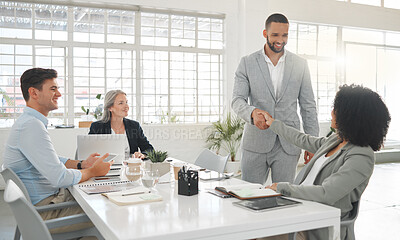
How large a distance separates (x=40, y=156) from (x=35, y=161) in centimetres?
4

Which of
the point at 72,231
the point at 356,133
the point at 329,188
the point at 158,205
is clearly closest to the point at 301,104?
the point at 356,133

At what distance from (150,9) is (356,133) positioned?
18.7 ft

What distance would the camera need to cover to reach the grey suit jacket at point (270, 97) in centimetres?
285

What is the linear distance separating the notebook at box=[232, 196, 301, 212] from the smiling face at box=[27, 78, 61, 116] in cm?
150

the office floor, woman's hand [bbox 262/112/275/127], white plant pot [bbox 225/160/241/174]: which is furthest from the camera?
white plant pot [bbox 225/160/241/174]

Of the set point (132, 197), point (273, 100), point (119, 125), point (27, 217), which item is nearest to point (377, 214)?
point (273, 100)

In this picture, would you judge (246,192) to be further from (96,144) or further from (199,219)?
(96,144)

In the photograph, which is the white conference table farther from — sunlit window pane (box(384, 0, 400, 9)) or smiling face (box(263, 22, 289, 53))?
sunlit window pane (box(384, 0, 400, 9))

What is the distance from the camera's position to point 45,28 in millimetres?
6441

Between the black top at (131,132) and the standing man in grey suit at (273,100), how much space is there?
53.8 inches

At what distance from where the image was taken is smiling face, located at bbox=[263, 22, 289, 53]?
2830 millimetres

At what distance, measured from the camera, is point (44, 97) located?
2.55 metres

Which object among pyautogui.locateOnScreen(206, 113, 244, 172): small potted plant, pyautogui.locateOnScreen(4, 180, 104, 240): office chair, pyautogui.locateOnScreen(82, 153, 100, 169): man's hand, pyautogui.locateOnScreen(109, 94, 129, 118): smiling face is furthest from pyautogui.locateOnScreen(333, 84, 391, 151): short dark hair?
pyautogui.locateOnScreen(206, 113, 244, 172): small potted plant

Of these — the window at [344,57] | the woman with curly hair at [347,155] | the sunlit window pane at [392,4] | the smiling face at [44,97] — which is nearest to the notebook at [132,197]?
the woman with curly hair at [347,155]
